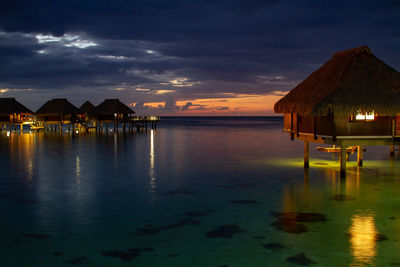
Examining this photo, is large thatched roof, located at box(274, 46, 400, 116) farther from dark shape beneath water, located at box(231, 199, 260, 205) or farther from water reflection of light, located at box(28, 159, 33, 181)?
water reflection of light, located at box(28, 159, 33, 181)

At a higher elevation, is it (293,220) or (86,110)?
(86,110)

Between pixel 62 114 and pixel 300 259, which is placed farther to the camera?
pixel 62 114

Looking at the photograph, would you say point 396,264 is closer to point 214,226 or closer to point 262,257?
point 262,257

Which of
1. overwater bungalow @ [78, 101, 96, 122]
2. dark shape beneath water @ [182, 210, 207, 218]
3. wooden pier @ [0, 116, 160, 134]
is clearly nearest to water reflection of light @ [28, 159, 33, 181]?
dark shape beneath water @ [182, 210, 207, 218]

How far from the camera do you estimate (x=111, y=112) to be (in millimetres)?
66562

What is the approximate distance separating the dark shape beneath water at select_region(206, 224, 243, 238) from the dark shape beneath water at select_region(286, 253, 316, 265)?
1.83 meters

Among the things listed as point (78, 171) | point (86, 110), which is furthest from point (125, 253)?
point (86, 110)

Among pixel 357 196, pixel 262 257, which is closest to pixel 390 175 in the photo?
pixel 357 196

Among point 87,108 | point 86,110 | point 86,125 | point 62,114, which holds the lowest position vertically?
point 86,125

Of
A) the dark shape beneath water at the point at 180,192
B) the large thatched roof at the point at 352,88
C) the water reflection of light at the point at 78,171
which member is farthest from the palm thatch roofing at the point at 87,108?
the dark shape beneath water at the point at 180,192

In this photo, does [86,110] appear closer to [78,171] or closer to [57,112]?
[57,112]

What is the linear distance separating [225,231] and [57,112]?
60497 millimetres

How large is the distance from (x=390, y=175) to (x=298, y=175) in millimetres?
4293

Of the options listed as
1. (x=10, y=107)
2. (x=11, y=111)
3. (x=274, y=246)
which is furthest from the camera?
(x=10, y=107)
